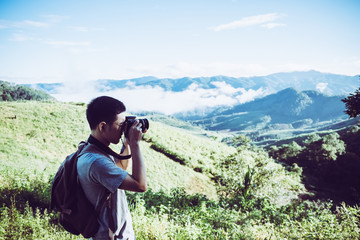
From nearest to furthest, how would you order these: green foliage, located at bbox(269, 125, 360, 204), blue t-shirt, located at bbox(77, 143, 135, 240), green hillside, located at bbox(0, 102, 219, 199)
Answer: blue t-shirt, located at bbox(77, 143, 135, 240), green hillside, located at bbox(0, 102, 219, 199), green foliage, located at bbox(269, 125, 360, 204)

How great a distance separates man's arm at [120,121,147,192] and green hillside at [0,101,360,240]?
2.52 m

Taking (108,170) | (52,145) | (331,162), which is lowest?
(331,162)

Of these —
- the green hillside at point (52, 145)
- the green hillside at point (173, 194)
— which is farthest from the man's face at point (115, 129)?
the green hillside at point (52, 145)

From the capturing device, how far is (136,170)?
1765 mm

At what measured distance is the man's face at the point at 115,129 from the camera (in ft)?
6.26

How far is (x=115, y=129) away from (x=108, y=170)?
44 cm

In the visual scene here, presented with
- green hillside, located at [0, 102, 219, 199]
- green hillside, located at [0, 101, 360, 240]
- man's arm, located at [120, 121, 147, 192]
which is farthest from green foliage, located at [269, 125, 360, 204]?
man's arm, located at [120, 121, 147, 192]

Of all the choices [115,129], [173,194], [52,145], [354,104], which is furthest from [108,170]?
[52,145]

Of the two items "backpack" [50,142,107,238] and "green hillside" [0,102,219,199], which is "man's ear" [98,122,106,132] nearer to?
"backpack" [50,142,107,238]

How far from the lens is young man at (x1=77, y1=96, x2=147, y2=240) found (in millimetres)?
1635

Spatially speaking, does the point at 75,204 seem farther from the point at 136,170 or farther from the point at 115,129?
the point at 115,129

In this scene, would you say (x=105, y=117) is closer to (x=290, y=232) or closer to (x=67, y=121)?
(x=290, y=232)

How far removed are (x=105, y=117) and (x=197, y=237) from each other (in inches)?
120

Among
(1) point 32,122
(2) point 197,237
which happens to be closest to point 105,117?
(2) point 197,237
